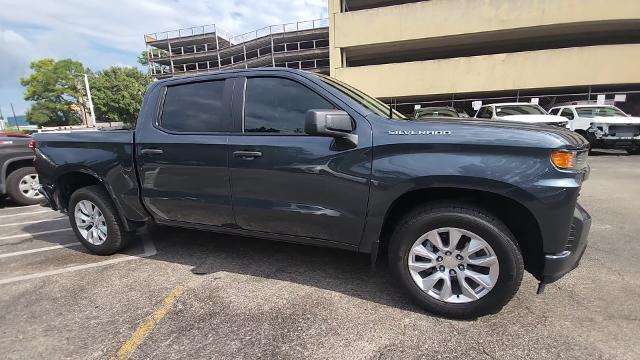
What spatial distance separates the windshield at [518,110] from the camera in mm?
12625

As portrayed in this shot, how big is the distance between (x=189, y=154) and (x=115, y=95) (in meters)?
60.5

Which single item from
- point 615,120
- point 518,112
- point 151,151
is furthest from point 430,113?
point 615,120

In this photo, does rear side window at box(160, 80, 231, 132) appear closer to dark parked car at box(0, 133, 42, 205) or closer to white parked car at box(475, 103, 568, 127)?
dark parked car at box(0, 133, 42, 205)

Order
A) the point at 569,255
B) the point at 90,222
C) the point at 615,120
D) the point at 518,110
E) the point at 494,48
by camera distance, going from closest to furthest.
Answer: the point at 569,255 < the point at 90,222 < the point at 615,120 < the point at 518,110 < the point at 494,48

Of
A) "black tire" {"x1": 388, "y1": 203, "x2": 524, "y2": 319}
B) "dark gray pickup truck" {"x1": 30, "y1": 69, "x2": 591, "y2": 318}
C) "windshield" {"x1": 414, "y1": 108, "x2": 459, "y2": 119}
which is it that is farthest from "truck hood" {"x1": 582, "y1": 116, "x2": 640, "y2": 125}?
"black tire" {"x1": 388, "y1": 203, "x2": 524, "y2": 319}

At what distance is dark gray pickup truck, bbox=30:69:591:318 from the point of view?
7.78 ft

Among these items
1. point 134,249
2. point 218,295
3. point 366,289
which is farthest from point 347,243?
point 134,249

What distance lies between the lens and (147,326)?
263 cm

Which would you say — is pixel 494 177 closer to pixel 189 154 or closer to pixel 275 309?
pixel 275 309

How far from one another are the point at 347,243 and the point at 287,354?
952 millimetres

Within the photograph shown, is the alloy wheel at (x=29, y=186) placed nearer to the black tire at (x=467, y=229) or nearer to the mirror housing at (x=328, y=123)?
the mirror housing at (x=328, y=123)

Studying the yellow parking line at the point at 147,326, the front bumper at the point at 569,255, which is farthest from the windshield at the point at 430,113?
the yellow parking line at the point at 147,326

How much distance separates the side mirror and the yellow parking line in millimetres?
1796

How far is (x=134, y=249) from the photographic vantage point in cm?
425
